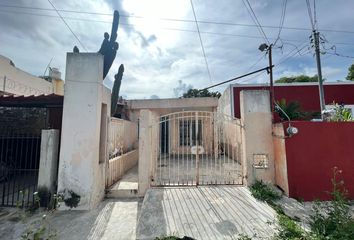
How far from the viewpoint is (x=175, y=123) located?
14.0m

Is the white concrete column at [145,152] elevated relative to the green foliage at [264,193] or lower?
elevated

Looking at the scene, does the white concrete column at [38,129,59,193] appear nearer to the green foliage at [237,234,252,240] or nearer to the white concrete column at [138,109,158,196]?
the white concrete column at [138,109,158,196]

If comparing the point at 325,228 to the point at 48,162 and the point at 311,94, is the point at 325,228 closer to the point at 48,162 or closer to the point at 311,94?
the point at 48,162

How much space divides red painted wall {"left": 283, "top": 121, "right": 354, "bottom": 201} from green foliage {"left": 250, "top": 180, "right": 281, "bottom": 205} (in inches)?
19.1

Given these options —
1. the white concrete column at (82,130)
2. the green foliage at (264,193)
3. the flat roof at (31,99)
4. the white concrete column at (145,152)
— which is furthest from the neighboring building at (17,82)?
the green foliage at (264,193)

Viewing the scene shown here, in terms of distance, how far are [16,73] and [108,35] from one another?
8.40 m

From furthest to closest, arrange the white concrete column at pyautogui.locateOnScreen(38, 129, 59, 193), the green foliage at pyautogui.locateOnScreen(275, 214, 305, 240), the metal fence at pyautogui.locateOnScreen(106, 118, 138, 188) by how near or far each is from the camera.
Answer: the metal fence at pyautogui.locateOnScreen(106, 118, 138, 188), the white concrete column at pyautogui.locateOnScreen(38, 129, 59, 193), the green foliage at pyautogui.locateOnScreen(275, 214, 305, 240)

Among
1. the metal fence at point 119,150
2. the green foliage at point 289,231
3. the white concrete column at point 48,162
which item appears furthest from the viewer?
the metal fence at point 119,150

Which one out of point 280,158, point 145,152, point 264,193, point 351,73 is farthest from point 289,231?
point 351,73

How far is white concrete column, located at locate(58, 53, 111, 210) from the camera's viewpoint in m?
5.64

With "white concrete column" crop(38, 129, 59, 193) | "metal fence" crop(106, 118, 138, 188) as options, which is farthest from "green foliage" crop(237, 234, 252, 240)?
"white concrete column" crop(38, 129, 59, 193)

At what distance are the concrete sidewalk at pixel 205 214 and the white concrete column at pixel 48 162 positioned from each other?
282 cm

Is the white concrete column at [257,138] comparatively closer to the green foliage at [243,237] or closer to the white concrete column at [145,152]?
the green foliage at [243,237]

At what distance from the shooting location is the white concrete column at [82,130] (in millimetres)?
5641
